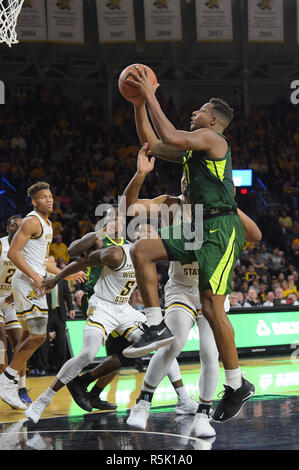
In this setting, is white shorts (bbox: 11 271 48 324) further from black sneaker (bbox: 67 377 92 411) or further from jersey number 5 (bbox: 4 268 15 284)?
black sneaker (bbox: 67 377 92 411)

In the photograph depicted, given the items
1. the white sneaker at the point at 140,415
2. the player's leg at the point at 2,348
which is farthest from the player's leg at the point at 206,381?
the player's leg at the point at 2,348

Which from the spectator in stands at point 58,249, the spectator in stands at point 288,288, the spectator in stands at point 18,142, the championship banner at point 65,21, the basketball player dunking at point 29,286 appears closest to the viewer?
the basketball player dunking at point 29,286

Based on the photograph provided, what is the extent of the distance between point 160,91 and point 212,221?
19.2 meters

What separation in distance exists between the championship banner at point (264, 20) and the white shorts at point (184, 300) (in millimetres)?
13363

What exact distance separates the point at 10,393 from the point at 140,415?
2.30 metres

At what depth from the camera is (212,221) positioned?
4.74m

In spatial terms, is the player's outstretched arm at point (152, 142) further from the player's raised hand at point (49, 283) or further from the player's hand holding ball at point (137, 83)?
the player's raised hand at point (49, 283)

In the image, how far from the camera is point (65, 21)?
16.9 metres

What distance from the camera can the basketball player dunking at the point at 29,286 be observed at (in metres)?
6.99

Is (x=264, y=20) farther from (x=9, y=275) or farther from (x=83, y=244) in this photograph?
(x=83, y=244)

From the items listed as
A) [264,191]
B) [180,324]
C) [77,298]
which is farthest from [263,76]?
[180,324]

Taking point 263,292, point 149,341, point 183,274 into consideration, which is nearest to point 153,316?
point 149,341

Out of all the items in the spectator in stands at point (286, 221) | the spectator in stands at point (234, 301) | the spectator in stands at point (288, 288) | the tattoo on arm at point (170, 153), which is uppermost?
the tattoo on arm at point (170, 153)

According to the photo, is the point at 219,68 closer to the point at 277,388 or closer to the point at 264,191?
the point at 264,191
